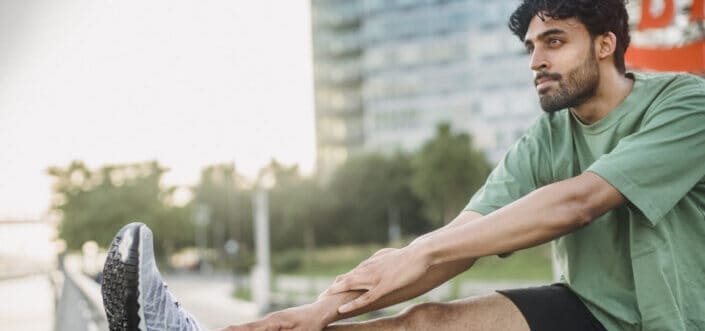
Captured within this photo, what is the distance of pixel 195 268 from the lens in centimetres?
6297

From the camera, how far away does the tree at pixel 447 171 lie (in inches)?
1439

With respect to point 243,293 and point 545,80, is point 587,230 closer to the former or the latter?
point 545,80

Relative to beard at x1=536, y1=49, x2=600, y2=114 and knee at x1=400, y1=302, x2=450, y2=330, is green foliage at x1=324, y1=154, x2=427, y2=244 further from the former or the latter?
knee at x1=400, y1=302, x2=450, y2=330

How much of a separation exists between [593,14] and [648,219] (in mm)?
548

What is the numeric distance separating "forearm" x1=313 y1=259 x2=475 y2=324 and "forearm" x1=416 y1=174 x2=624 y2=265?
0.13 metres

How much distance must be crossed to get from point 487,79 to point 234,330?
194 feet

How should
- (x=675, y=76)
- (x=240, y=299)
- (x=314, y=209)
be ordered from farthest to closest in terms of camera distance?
(x=314, y=209), (x=240, y=299), (x=675, y=76)

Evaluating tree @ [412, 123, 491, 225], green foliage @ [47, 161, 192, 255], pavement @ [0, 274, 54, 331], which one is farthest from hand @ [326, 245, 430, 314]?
green foliage @ [47, 161, 192, 255]

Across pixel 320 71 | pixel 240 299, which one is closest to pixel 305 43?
pixel 320 71

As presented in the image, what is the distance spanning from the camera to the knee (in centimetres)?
157

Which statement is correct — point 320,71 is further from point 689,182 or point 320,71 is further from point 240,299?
point 689,182

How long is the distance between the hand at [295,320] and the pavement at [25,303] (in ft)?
6.59

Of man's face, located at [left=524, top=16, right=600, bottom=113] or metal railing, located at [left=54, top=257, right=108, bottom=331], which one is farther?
metal railing, located at [left=54, top=257, right=108, bottom=331]

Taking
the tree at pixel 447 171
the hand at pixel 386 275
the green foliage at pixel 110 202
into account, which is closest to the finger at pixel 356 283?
the hand at pixel 386 275
